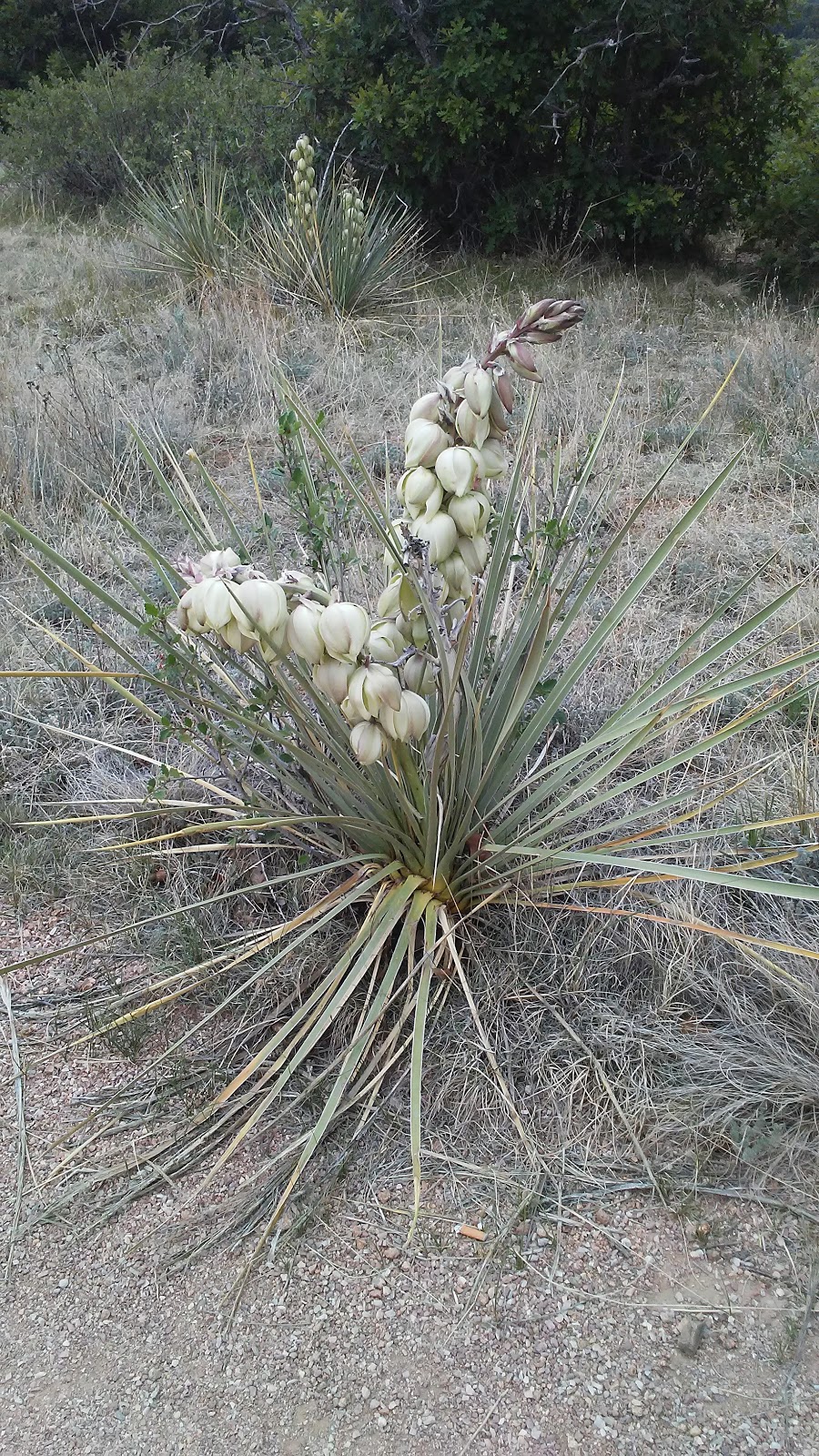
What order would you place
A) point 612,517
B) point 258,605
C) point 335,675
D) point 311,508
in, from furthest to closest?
point 612,517
point 311,508
point 335,675
point 258,605

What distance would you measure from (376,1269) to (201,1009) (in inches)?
23.1

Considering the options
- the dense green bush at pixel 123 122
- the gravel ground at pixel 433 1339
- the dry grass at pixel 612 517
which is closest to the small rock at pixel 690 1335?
the gravel ground at pixel 433 1339

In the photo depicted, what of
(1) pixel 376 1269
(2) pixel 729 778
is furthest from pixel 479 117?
(1) pixel 376 1269

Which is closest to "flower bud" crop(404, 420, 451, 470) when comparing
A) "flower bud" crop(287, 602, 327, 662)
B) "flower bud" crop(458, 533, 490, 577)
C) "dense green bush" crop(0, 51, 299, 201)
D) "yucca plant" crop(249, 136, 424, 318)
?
"flower bud" crop(458, 533, 490, 577)

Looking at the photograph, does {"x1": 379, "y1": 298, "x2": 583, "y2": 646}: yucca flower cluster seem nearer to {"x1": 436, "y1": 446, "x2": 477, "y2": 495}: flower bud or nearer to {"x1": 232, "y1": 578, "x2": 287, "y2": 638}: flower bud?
{"x1": 436, "y1": 446, "x2": 477, "y2": 495}: flower bud

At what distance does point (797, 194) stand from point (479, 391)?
5637 millimetres

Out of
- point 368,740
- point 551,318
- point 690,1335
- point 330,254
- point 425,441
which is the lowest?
point 690,1335

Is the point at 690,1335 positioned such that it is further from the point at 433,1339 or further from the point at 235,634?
the point at 235,634

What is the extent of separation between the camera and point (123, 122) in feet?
26.2

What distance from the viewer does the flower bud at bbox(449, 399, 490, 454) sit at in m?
1.19

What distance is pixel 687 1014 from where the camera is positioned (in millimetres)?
1696

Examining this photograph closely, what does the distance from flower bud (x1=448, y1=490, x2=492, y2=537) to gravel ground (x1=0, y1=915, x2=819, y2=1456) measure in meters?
0.98

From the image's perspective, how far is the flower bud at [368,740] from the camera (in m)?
1.32

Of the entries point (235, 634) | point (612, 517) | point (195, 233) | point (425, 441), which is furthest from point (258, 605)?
point (195, 233)
